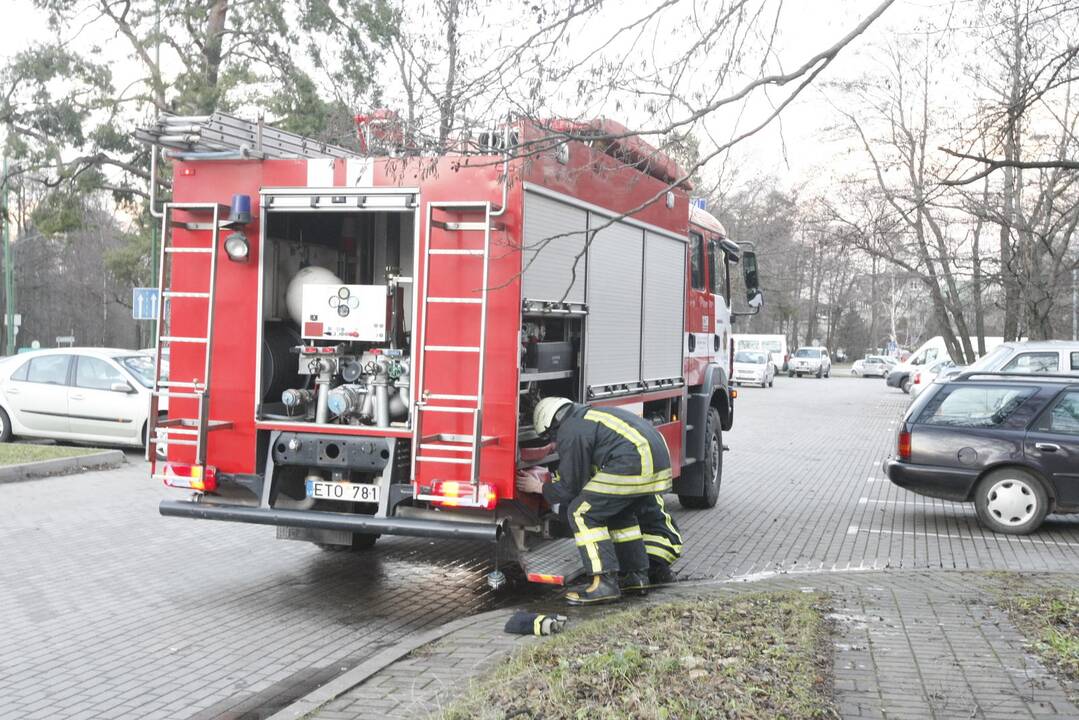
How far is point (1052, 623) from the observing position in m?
6.24

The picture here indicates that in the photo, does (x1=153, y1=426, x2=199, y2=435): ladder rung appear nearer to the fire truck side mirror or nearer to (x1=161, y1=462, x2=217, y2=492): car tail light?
(x1=161, y1=462, x2=217, y2=492): car tail light

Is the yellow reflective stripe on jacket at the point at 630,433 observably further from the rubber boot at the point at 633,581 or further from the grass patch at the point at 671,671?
the grass patch at the point at 671,671

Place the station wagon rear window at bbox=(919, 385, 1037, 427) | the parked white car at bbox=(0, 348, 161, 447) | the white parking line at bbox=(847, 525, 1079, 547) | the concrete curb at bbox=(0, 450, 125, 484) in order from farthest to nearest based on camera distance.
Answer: the parked white car at bbox=(0, 348, 161, 447)
the concrete curb at bbox=(0, 450, 125, 484)
the station wagon rear window at bbox=(919, 385, 1037, 427)
the white parking line at bbox=(847, 525, 1079, 547)

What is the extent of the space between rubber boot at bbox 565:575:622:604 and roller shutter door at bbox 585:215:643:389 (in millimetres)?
1475

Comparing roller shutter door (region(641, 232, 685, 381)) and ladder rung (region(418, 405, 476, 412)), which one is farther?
roller shutter door (region(641, 232, 685, 381))

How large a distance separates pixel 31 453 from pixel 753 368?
33419 millimetres

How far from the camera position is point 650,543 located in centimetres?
764

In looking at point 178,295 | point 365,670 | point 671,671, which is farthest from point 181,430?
point 671,671

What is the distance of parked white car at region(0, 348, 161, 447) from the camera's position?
49.8ft

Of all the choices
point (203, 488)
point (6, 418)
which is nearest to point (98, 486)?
point (6, 418)

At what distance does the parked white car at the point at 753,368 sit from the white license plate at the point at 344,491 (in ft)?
122

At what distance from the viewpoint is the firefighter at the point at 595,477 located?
6.96 m

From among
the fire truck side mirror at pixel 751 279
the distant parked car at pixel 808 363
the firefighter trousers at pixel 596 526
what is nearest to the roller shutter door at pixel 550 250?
the firefighter trousers at pixel 596 526

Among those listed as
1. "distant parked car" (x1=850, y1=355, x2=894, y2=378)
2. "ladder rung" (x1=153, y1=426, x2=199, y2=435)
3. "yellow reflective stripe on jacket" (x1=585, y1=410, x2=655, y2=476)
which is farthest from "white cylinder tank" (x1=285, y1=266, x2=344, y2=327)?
"distant parked car" (x1=850, y1=355, x2=894, y2=378)
